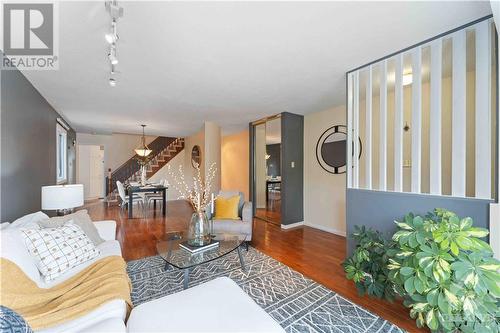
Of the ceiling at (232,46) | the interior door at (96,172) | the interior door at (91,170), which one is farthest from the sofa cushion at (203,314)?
the interior door at (96,172)

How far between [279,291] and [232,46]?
2392mm

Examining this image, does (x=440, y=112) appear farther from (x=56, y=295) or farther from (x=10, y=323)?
(x=56, y=295)

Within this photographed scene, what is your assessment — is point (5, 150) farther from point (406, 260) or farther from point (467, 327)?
point (467, 327)

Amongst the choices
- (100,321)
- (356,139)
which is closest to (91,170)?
(100,321)

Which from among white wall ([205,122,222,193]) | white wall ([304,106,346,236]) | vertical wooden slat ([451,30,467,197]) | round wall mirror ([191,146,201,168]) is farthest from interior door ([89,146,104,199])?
vertical wooden slat ([451,30,467,197])

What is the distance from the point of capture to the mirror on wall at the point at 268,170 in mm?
4641

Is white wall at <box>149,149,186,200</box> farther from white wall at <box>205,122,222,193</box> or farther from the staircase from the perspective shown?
white wall at <box>205,122,222,193</box>

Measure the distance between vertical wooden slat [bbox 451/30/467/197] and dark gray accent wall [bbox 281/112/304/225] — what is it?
2.78m

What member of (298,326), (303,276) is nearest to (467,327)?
(298,326)

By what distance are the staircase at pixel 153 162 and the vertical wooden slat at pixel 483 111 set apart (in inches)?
325

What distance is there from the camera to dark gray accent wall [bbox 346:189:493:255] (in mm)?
1634

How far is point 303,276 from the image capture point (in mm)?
2414

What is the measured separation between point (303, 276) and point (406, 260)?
3.82 feet

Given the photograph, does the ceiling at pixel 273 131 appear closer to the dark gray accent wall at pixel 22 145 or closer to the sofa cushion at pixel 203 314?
the sofa cushion at pixel 203 314
